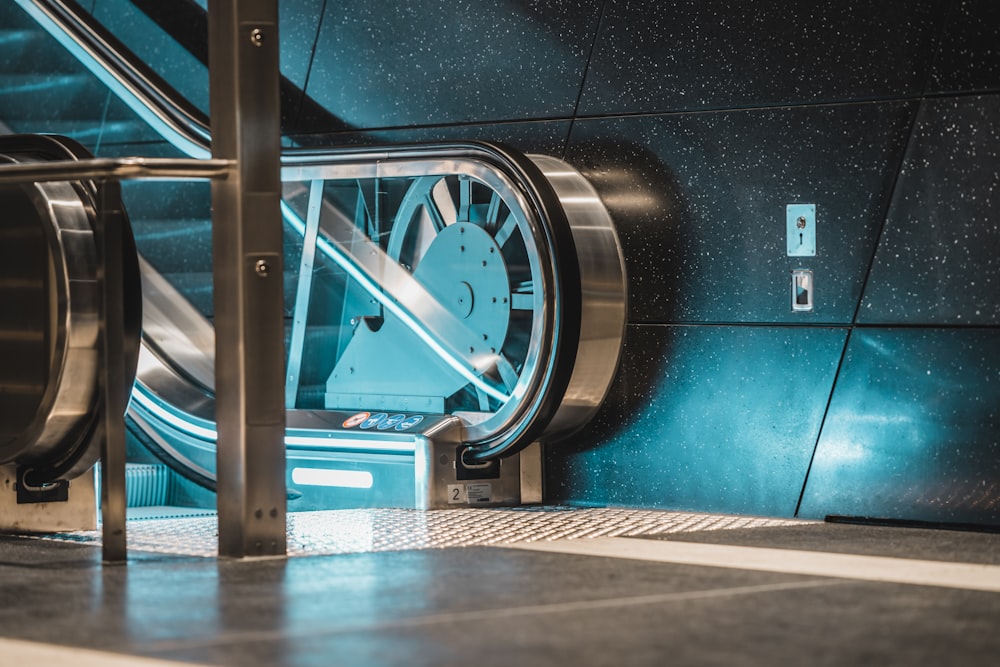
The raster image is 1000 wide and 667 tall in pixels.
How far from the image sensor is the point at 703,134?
6.29 meters

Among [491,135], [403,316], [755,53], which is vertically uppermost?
[755,53]

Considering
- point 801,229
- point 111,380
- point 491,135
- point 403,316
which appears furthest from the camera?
point 491,135

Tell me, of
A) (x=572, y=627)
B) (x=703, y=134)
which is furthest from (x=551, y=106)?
(x=572, y=627)

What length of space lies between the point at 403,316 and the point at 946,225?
2.25m

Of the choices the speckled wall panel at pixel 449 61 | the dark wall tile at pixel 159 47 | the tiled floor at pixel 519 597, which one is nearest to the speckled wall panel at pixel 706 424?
the tiled floor at pixel 519 597

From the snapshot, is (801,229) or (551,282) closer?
(801,229)

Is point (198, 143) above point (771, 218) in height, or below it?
above

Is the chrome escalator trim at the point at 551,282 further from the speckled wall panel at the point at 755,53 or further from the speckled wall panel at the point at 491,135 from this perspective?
the speckled wall panel at the point at 755,53

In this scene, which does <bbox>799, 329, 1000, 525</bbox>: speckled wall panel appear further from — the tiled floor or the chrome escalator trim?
the chrome escalator trim

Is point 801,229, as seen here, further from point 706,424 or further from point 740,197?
point 706,424

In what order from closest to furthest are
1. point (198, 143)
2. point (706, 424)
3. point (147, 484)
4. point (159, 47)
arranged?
point (706, 424)
point (198, 143)
point (147, 484)
point (159, 47)

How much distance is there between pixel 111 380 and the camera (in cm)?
473

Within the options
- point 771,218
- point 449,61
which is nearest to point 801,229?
point 771,218

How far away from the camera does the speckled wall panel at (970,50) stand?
5523 millimetres
